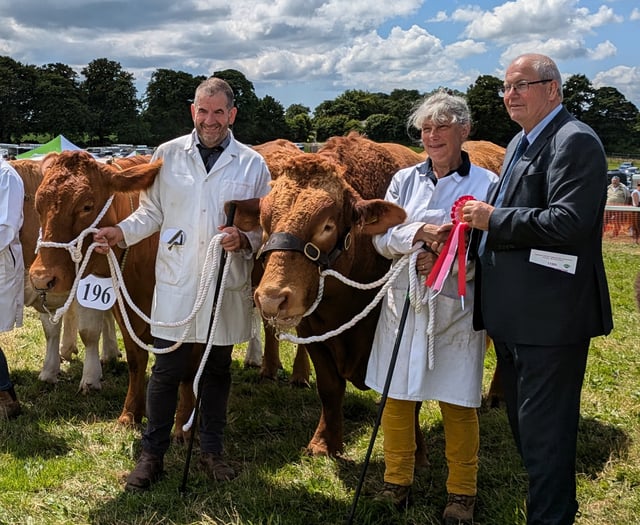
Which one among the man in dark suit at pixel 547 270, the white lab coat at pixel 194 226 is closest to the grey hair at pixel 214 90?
the white lab coat at pixel 194 226

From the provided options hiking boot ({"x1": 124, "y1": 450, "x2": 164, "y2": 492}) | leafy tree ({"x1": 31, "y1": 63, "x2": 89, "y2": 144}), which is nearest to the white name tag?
hiking boot ({"x1": 124, "y1": 450, "x2": 164, "y2": 492})

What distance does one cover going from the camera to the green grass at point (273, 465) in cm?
380

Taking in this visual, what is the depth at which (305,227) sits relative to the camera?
3.55 m

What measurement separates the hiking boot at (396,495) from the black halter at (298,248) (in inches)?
54.9

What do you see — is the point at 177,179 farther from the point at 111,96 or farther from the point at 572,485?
the point at 111,96

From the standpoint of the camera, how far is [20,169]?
6.32 meters

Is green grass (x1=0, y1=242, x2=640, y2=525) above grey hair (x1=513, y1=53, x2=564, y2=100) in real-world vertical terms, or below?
below

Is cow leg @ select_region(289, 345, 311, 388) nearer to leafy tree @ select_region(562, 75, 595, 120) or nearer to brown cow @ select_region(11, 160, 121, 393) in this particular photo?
brown cow @ select_region(11, 160, 121, 393)

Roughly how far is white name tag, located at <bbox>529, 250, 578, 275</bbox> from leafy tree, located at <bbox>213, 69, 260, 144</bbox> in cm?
7190

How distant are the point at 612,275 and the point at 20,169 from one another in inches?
389

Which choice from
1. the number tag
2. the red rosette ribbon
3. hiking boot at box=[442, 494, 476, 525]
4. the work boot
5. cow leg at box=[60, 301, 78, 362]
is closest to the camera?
the red rosette ribbon

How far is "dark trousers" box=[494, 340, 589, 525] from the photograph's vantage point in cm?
302

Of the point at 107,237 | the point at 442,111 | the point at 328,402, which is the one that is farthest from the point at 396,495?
the point at 107,237

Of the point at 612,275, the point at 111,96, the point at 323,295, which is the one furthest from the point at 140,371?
the point at 111,96
